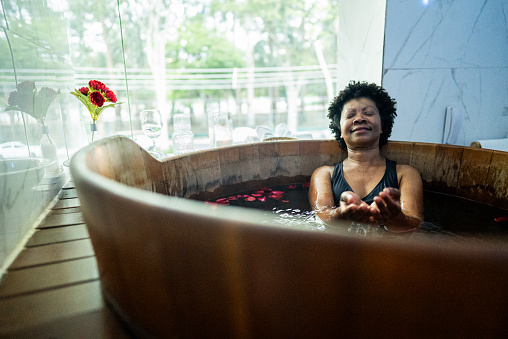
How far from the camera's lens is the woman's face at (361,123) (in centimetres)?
173

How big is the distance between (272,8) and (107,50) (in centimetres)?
652

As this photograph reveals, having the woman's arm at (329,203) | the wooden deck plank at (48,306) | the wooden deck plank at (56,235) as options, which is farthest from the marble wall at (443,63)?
the wooden deck plank at (48,306)

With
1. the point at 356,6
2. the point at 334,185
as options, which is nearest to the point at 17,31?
the point at 334,185

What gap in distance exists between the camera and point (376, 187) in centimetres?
170

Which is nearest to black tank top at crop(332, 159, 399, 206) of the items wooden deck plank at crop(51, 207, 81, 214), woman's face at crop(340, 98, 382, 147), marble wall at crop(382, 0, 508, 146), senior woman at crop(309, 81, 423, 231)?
senior woman at crop(309, 81, 423, 231)

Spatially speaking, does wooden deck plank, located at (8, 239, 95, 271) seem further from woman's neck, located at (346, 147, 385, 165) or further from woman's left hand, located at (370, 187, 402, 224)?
woman's neck, located at (346, 147, 385, 165)

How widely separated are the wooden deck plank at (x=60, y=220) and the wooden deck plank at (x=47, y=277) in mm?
238

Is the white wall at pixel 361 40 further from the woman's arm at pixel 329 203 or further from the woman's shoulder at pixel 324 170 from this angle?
the woman's arm at pixel 329 203

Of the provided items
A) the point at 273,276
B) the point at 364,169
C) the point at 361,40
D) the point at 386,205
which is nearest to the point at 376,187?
the point at 364,169

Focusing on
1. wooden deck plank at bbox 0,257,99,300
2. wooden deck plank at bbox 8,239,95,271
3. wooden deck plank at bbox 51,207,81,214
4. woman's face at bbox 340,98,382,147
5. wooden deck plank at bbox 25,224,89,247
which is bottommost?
wooden deck plank at bbox 0,257,99,300

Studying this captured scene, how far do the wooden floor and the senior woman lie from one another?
1073 mm

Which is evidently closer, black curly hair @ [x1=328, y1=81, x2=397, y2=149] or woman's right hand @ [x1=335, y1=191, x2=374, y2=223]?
woman's right hand @ [x1=335, y1=191, x2=374, y2=223]

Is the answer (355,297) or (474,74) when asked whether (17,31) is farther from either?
(474,74)

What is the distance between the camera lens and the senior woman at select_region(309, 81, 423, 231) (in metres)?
1.63
